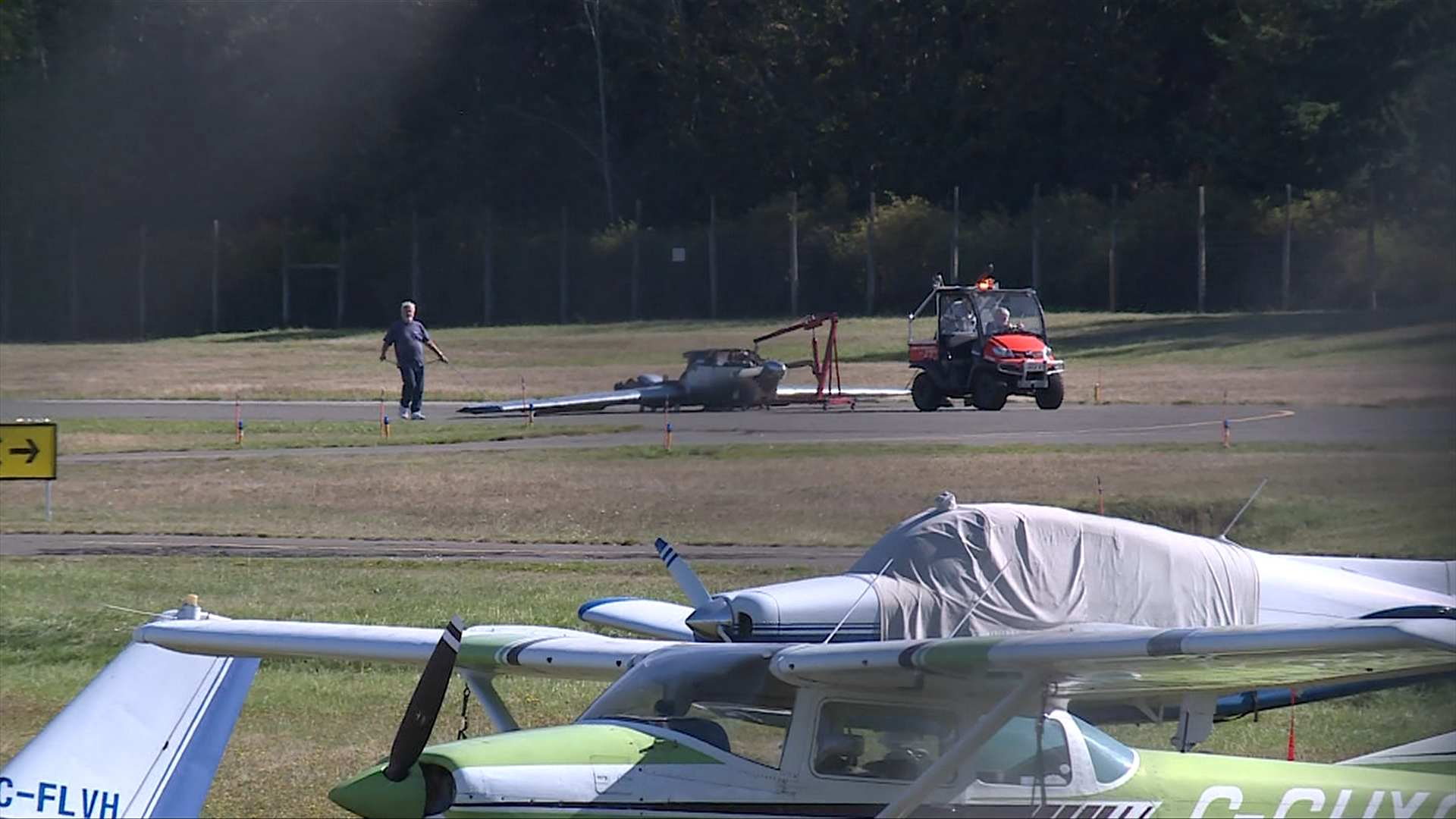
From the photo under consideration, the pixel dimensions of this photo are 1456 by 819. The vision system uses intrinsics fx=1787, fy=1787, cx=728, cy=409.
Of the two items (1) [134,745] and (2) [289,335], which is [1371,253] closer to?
(1) [134,745]

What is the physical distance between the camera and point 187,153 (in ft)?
54.1

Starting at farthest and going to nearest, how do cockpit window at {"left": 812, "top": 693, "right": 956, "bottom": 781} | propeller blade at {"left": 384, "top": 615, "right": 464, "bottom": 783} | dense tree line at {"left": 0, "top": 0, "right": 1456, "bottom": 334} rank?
dense tree line at {"left": 0, "top": 0, "right": 1456, "bottom": 334}, cockpit window at {"left": 812, "top": 693, "right": 956, "bottom": 781}, propeller blade at {"left": 384, "top": 615, "right": 464, "bottom": 783}

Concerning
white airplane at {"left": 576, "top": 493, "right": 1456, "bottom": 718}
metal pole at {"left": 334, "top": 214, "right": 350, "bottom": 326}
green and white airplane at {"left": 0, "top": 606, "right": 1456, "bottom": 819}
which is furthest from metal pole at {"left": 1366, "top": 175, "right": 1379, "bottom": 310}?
metal pole at {"left": 334, "top": 214, "right": 350, "bottom": 326}

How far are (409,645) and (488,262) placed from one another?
8.86 m

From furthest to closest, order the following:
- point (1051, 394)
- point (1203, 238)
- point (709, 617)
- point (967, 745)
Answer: point (1051, 394) → point (1203, 238) → point (709, 617) → point (967, 745)

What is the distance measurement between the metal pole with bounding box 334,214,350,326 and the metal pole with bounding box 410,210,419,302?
60 centimetres

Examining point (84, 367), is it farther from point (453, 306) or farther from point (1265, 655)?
point (1265, 655)

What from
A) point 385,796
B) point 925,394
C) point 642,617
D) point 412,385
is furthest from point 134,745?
point 412,385

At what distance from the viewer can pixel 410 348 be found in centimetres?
1870

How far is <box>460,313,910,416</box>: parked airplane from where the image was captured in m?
17.6

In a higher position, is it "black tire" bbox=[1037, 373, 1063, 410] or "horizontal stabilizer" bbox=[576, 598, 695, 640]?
"black tire" bbox=[1037, 373, 1063, 410]

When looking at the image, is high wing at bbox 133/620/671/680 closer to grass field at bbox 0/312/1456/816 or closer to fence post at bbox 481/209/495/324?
grass field at bbox 0/312/1456/816

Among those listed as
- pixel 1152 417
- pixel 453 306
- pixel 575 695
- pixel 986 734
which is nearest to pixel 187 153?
pixel 453 306

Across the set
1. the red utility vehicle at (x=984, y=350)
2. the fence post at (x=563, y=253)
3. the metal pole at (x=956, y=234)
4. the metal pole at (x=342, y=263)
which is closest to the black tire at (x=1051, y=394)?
the red utility vehicle at (x=984, y=350)
